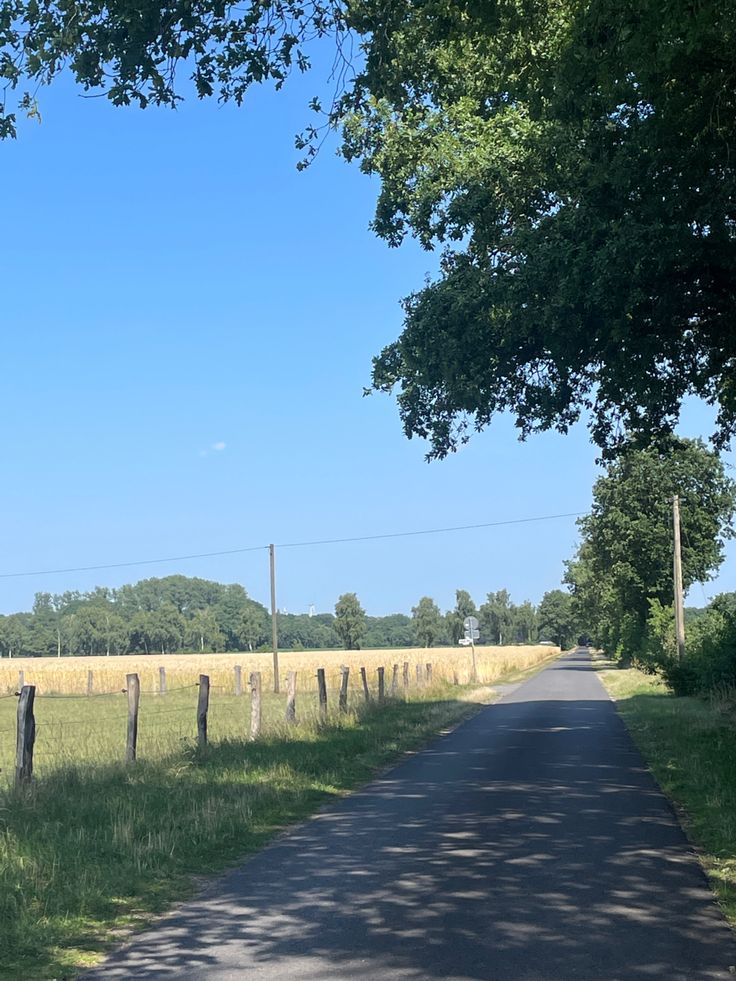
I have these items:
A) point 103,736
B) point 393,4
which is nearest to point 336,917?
point 393,4

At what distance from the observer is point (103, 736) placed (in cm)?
2222

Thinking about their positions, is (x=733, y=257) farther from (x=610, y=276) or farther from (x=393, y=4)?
(x=393, y=4)

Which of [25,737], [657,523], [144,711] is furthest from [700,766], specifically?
[657,523]

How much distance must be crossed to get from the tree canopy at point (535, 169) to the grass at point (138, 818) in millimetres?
5894

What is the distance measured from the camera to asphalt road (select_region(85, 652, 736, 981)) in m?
5.70

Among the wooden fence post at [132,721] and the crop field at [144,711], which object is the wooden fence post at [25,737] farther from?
the wooden fence post at [132,721]

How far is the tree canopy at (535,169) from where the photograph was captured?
9133 mm

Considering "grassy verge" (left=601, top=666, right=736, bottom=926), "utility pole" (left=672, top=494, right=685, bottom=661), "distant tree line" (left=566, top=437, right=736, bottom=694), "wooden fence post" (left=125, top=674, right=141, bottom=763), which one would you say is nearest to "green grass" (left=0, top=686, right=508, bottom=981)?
"wooden fence post" (left=125, top=674, right=141, bottom=763)

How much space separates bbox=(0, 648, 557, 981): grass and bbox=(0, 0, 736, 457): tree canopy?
589 cm

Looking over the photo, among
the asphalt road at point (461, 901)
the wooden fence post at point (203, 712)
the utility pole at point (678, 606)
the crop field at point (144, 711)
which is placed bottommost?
the crop field at point (144, 711)

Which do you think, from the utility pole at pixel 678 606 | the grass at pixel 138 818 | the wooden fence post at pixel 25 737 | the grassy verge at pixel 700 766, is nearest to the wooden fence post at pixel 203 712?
the grass at pixel 138 818

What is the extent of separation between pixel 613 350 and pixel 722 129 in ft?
12.3

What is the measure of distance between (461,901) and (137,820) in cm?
404

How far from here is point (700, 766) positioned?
47.6 feet
